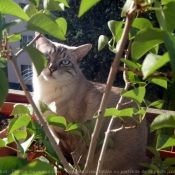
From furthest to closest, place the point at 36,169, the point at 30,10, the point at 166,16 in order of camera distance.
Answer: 1. the point at 30,10
2. the point at 166,16
3. the point at 36,169

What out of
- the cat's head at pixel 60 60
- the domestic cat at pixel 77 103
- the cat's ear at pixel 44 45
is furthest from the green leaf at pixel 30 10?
the cat's ear at pixel 44 45

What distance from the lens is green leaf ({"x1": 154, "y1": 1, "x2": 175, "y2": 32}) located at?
51cm

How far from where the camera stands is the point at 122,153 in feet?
5.38

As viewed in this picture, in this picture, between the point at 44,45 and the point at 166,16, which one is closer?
the point at 166,16

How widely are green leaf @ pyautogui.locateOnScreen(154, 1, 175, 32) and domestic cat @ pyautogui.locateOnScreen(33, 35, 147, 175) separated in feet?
3.56

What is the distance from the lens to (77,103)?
74.6 inches

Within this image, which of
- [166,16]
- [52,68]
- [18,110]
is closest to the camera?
[166,16]

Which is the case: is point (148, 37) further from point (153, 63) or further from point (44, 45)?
point (44, 45)

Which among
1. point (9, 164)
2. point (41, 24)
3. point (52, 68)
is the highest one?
point (41, 24)

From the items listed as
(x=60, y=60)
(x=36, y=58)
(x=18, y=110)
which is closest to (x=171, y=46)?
(x=36, y=58)

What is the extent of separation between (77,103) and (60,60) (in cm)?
32

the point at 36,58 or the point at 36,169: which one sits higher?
the point at 36,58

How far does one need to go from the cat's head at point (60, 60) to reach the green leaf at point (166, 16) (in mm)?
1355

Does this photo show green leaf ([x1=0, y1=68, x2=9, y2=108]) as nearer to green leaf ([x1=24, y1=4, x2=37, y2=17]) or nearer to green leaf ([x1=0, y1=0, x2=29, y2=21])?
green leaf ([x1=0, y1=0, x2=29, y2=21])
